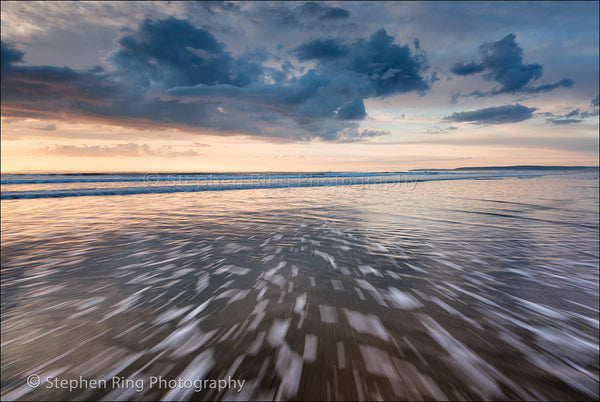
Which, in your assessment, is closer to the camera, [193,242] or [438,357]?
[438,357]

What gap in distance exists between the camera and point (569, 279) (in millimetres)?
3164

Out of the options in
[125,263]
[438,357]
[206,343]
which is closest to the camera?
[438,357]

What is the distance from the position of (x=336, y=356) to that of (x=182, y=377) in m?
0.98

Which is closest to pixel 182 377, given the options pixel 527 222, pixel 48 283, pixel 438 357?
pixel 438 357

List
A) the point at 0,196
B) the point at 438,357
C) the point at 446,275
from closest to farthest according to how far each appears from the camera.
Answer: the point at 438,357, the point at 446,275, the point at 0,196

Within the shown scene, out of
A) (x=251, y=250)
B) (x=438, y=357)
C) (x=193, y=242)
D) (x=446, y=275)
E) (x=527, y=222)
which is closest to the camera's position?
(x=438, y=357)

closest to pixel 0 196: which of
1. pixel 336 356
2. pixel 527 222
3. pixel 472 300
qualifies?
pixel 336 356

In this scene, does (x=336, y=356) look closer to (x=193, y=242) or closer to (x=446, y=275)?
(x=446, y=275)

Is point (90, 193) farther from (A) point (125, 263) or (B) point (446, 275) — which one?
(B) point (446, 275)

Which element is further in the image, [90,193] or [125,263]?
[90,193]

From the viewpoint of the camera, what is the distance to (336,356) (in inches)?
70.2

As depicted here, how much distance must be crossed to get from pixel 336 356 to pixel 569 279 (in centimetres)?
328

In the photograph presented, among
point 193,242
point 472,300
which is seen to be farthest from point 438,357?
point 193,242

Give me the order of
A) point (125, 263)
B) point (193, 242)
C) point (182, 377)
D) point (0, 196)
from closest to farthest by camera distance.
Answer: point (182, 377)
point (125, 263)
point (193, 242)
point (0, 196)
